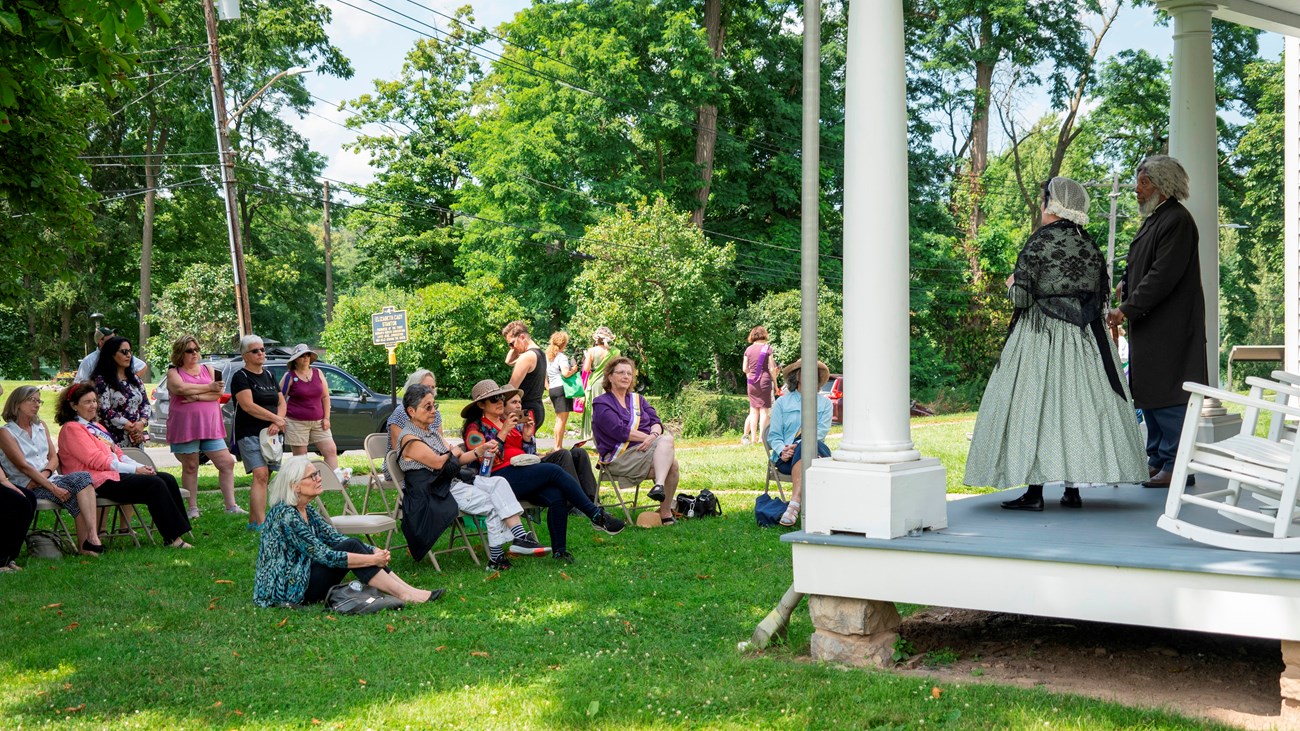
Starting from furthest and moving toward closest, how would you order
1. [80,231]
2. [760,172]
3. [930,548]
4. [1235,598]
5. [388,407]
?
[760,172], [388,407], [80,231], [930,548], [1235,598]

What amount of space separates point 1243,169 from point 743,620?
36.1 meters

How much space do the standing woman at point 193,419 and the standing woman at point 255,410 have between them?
298 millimetres

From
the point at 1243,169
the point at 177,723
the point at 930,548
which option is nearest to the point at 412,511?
the point at 177,723

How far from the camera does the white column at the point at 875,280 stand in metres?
5.14

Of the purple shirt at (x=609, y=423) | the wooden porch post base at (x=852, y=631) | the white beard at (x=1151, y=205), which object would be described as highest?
the white beard at (x=1151, y=205)

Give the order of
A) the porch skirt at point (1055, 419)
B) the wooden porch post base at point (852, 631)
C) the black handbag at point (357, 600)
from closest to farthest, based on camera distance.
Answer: the wooden porch post base at point (852, 631)
the porch skirt at point (1055, 419)
the black handbag at point (357, 600)

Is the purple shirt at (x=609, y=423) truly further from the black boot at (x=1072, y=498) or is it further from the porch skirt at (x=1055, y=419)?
the porch skirt at (x=1055, y=419)

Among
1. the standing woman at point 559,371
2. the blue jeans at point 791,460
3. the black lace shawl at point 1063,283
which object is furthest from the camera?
the standing woman at point 559,371

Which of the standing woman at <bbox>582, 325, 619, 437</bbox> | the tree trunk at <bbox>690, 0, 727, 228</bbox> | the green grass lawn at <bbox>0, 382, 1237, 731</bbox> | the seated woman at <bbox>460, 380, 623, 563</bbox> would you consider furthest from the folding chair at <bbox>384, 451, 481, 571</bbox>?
the tree trunk at <bbox>690, 0, 727, 228</bbox>

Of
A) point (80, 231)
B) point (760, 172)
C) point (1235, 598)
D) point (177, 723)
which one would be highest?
point (760, 172)

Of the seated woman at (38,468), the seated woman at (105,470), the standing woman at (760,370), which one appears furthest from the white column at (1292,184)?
the seated woman at (38,468)

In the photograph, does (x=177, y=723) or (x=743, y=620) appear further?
(x=743, y=620)

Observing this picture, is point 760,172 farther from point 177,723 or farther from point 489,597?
point 177,723

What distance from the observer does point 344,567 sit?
21.5 ft
